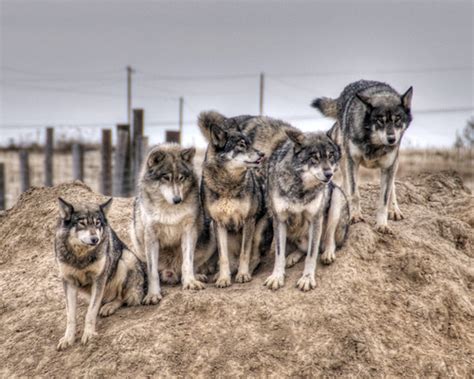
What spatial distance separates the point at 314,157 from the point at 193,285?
6.48ft

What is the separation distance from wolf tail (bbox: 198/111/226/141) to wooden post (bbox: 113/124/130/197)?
347 inches

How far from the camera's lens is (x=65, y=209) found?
23.0 feet

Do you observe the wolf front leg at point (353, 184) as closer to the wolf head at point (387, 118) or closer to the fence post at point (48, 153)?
the wolf head at point (387, 118)

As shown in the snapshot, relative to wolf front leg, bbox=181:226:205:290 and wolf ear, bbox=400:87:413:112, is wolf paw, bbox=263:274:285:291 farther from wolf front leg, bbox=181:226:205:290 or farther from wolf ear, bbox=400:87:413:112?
wolf ear, bbox=400:87:413:112

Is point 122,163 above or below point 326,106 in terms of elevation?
below

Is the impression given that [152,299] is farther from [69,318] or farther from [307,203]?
[307,203]

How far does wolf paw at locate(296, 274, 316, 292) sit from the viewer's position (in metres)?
7.36

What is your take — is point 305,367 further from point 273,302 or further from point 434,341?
point 434,341

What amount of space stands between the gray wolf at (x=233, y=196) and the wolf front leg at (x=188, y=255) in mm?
280

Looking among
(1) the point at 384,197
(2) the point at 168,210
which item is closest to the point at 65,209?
(2) the point at 168,210

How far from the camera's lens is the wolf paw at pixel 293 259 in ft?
26.6

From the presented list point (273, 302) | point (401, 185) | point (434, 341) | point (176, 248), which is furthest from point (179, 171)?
point (401, 185)

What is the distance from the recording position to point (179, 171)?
25.4ft

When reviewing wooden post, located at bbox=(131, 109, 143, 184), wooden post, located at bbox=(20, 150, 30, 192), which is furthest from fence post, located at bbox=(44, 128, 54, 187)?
wooden post, located at bbox=(131, 109, 143, 184)
